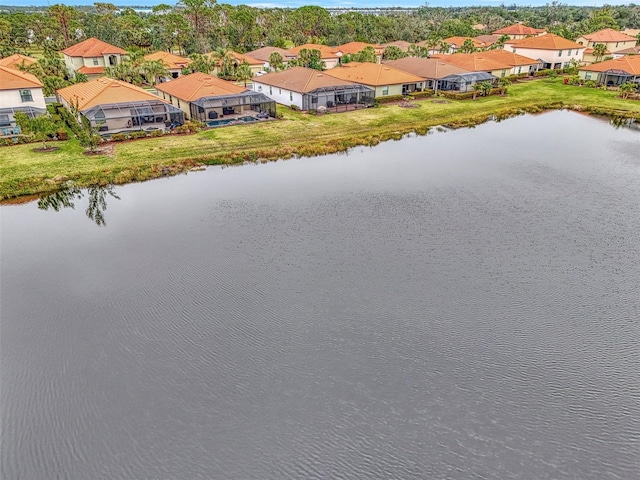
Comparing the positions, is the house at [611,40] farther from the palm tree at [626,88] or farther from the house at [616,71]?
the palm tree at [626,88]

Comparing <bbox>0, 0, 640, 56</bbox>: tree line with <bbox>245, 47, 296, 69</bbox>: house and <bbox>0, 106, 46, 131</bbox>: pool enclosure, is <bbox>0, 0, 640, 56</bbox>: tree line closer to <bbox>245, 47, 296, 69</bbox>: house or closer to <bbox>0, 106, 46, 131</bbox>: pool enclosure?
<bbox>245, 47, 296, 69</bbox>: house

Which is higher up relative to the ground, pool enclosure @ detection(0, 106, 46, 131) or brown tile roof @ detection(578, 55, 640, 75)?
brown tile roof @ detection(578, 55, 640, 75)

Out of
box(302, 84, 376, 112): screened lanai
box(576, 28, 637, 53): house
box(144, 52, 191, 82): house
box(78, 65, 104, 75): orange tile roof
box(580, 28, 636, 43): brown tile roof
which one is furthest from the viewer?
box(580, 28, 636, 43): brown tile roof

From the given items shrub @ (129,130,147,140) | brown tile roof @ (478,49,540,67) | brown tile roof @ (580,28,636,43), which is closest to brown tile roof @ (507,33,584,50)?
brown tile roof @ (478,49,540,67)

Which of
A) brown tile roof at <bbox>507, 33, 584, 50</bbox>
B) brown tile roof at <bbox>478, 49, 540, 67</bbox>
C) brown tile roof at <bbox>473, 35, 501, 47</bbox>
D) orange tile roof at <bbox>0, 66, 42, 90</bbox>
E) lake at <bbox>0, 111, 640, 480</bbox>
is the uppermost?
brown tile roof at <bbox>473, 35, 501, 47</bbox>

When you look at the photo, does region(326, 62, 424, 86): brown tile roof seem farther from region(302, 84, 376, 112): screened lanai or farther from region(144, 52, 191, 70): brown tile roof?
region(144, 52, 191, 70): brown tile roof

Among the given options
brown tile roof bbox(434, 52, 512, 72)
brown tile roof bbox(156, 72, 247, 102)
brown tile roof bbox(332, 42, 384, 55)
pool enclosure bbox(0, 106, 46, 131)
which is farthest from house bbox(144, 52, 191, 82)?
brown tile roof bbox(434, 52, 512, 72)

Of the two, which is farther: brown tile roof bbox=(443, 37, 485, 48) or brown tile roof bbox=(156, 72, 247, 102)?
brown tile roof bbox=(443, 37, 485, 48)

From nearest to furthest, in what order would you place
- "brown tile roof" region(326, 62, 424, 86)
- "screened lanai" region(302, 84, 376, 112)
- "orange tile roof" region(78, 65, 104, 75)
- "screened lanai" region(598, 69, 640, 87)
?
"screened lanai" region(302, 84, 376, 112)
"brown tile roof" region(326, 62, 424, 86)
"screened lanai" region(598, 69, 640, 87)
"orange tile roof" region(78, 65, 104, 75)
